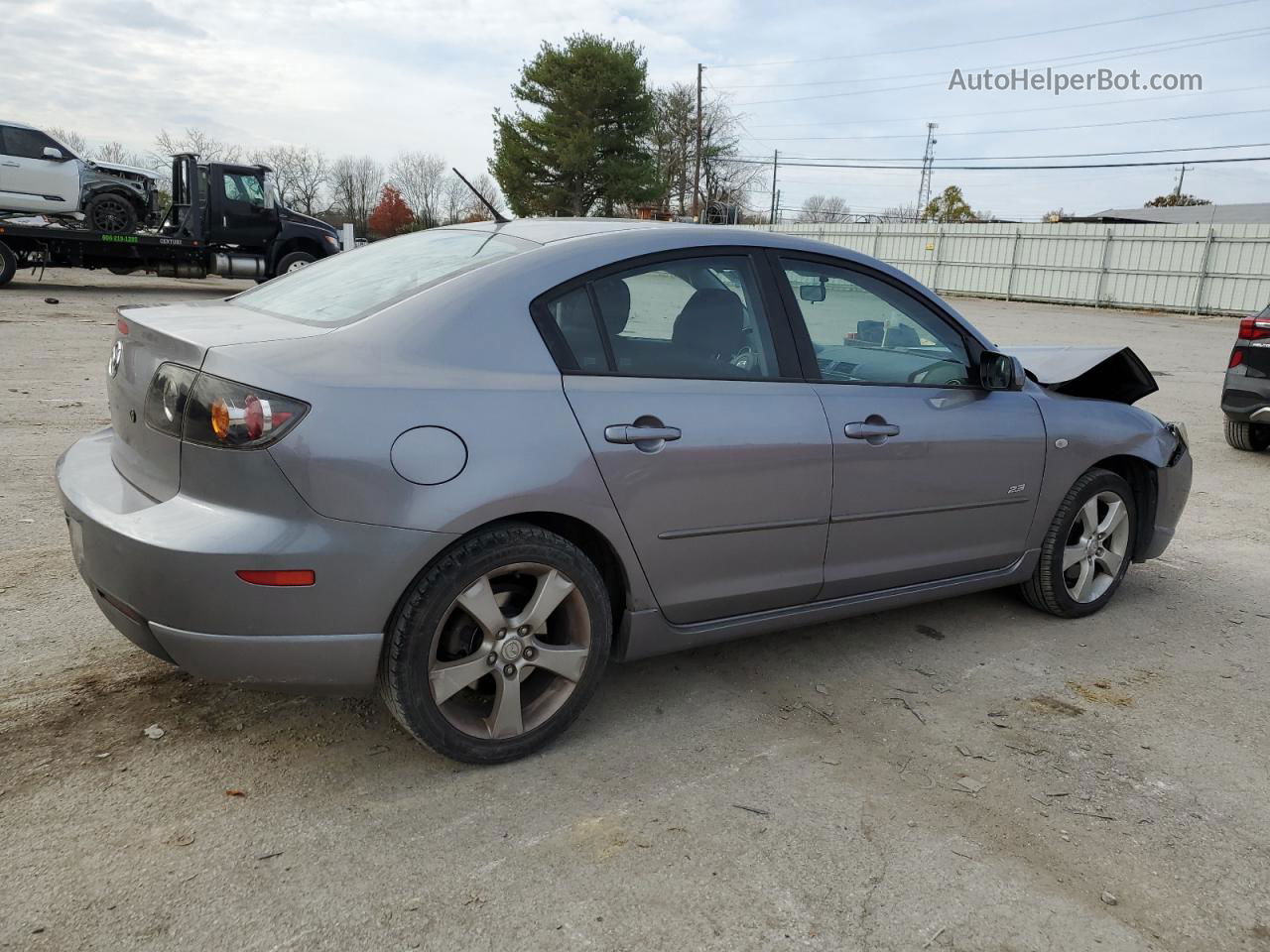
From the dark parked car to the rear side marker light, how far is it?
787cm

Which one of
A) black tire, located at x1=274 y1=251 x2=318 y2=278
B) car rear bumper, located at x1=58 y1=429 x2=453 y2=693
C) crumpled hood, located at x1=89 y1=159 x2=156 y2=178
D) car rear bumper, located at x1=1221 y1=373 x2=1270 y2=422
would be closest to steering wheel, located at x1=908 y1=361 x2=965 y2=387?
car rear bumper, located at x1=58 y1=429 x2=453 y2=693

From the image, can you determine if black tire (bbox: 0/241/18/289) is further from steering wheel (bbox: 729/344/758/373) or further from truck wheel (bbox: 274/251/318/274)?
steering wheel (bbox: 729/344/758/373)

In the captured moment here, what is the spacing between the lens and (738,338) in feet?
10.5

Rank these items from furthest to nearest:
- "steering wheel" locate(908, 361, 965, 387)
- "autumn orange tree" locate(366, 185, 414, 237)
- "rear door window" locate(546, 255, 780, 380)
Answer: "autumn orange tree" locate(366, 185, 414, 237) → "steering wheel" locate(908, 361, 965, 387) → "rear door window" locate(546, 255, 780, 380)

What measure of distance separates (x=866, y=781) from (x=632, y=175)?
42807 millimetres

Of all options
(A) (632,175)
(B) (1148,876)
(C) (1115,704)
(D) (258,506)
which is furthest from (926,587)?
(A) (632,175)

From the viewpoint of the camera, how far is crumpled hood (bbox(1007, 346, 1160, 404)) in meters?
4.11

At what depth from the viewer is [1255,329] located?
782 cm

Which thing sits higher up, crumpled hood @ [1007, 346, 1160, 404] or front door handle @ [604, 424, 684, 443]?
crumpled hood @ [1007, 346, 1160, 404]

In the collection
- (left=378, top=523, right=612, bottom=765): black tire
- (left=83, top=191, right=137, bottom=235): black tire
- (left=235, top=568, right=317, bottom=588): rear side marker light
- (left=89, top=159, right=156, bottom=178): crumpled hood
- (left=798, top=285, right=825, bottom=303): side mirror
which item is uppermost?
(left=89, top=159, right=156, bottom=178): crumpled hood

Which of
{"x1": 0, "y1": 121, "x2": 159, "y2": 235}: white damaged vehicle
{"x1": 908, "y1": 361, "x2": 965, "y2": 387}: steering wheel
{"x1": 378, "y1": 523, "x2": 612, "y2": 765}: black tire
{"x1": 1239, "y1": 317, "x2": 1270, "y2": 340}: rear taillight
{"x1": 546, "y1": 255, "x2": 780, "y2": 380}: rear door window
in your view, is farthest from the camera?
{"x1": 0, "y1": 121, "x2": 159, "y2": 235}: white damaged vehicle

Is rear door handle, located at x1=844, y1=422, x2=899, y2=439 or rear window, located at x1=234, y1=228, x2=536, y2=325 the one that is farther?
rear door handle, located at x1=844, y1=422, x2=899, y2=439

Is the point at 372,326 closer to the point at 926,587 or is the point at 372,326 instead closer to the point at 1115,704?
the point at 926,587

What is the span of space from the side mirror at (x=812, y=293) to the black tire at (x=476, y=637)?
1.27m
